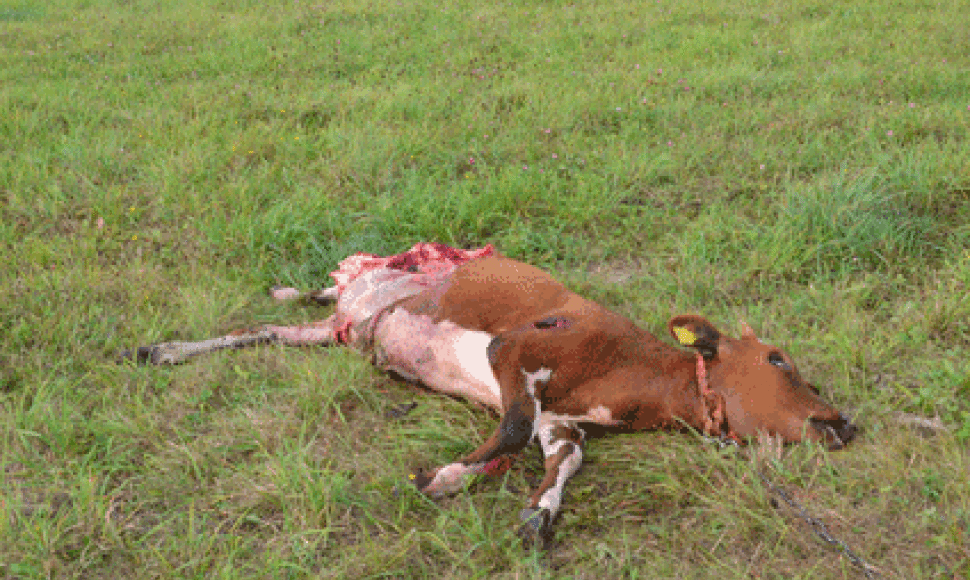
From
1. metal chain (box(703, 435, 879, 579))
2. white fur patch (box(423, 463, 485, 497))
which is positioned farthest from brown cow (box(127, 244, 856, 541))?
metal chain (box(703, 435, 879, 579))

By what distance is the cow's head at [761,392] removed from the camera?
243 cm

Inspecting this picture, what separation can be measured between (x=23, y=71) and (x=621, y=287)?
18.8ft

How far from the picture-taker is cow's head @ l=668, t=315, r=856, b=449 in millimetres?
2426

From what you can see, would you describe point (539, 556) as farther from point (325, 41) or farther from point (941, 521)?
point (325, 41)

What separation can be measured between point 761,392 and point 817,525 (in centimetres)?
44

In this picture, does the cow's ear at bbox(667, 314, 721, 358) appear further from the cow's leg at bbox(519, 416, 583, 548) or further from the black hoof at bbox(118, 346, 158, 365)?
the black hoof at bbox(118, 346, 158, 365)

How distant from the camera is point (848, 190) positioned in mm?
3941

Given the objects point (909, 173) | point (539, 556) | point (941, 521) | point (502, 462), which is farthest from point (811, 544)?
point (909, 173)

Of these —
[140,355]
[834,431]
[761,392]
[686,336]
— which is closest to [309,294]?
[140,355]

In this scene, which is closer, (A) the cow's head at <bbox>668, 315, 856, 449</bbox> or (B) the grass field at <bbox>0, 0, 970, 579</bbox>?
(B) the grass field at <bbox>0, 0, 970, 579</bbox>

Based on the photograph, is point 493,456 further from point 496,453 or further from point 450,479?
point 450,479

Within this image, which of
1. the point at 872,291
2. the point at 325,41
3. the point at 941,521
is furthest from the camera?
the point at 325,41

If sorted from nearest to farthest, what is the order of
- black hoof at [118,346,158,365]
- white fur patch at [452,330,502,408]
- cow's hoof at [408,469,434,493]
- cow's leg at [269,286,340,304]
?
cow's hoof at [408,469,434,493] → white fur patch at [452,330,502,408] → black hoof at [118,346,158,365] → cow's leg at [269,286,340,304]

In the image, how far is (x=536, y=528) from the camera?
7.35 feet
